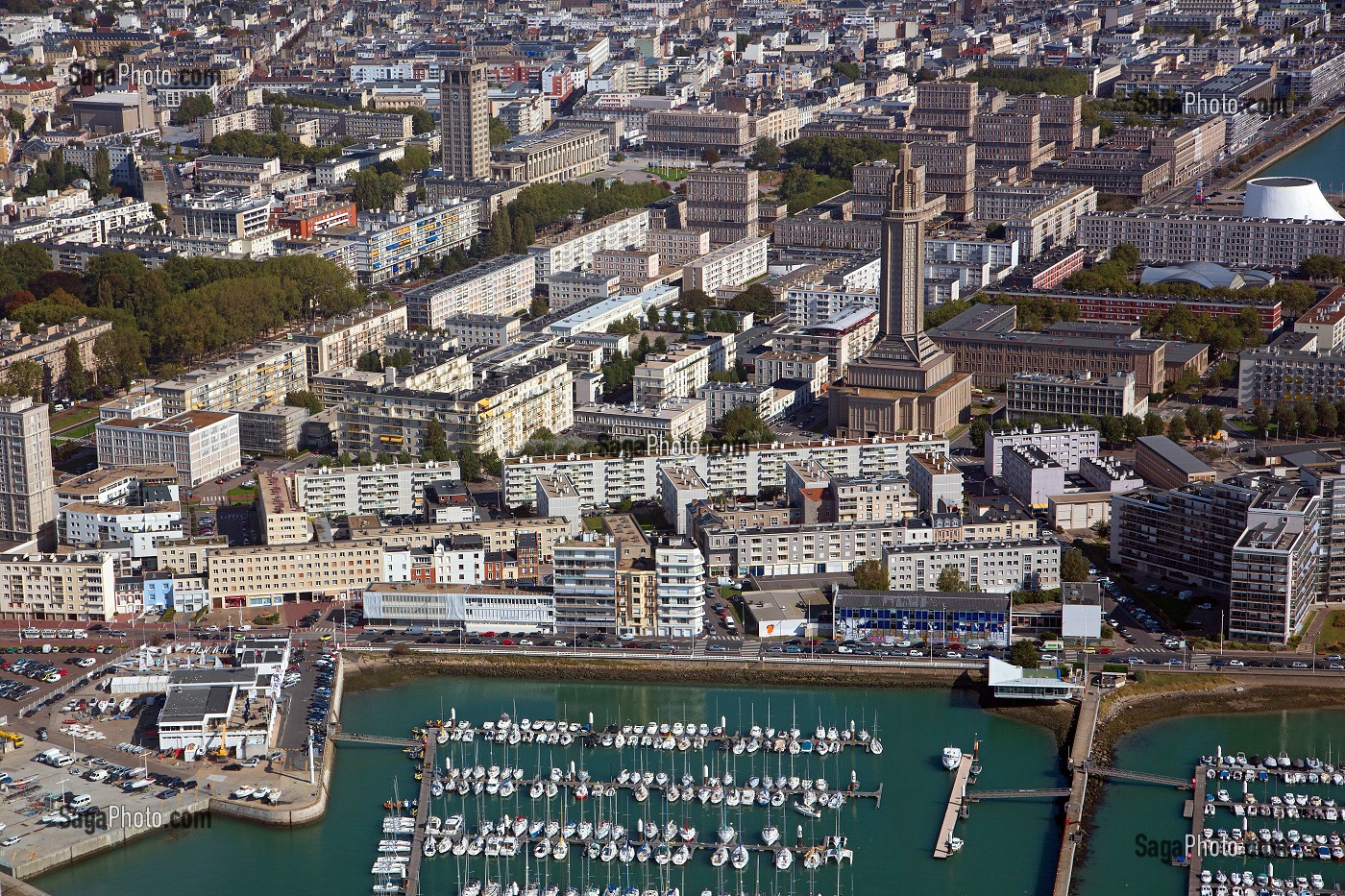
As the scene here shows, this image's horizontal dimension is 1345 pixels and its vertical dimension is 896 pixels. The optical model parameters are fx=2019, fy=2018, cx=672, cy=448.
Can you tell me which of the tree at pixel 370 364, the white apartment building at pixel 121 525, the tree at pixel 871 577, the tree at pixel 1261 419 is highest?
the tree at pixel 370 364

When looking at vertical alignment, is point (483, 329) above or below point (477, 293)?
below

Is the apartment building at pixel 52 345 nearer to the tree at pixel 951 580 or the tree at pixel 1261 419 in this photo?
the tree at pixel 951 580

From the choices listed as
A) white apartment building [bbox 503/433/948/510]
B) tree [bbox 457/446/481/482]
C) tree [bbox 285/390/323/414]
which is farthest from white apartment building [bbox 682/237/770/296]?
tree [bbox 457/446/481/482]

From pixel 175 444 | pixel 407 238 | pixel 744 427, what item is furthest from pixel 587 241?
pixel 175 444

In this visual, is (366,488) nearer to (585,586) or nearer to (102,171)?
(585,586)

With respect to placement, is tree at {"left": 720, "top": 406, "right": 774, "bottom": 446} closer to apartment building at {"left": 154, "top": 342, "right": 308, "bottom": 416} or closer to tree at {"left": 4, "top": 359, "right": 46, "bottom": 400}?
apartment building at {"left": 154, "top": 342, "right": 308, "bottom": 416}

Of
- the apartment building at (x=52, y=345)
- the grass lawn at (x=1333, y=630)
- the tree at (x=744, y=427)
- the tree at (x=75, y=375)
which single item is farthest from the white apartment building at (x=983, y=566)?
the apartment building at (x=52, y=345)
